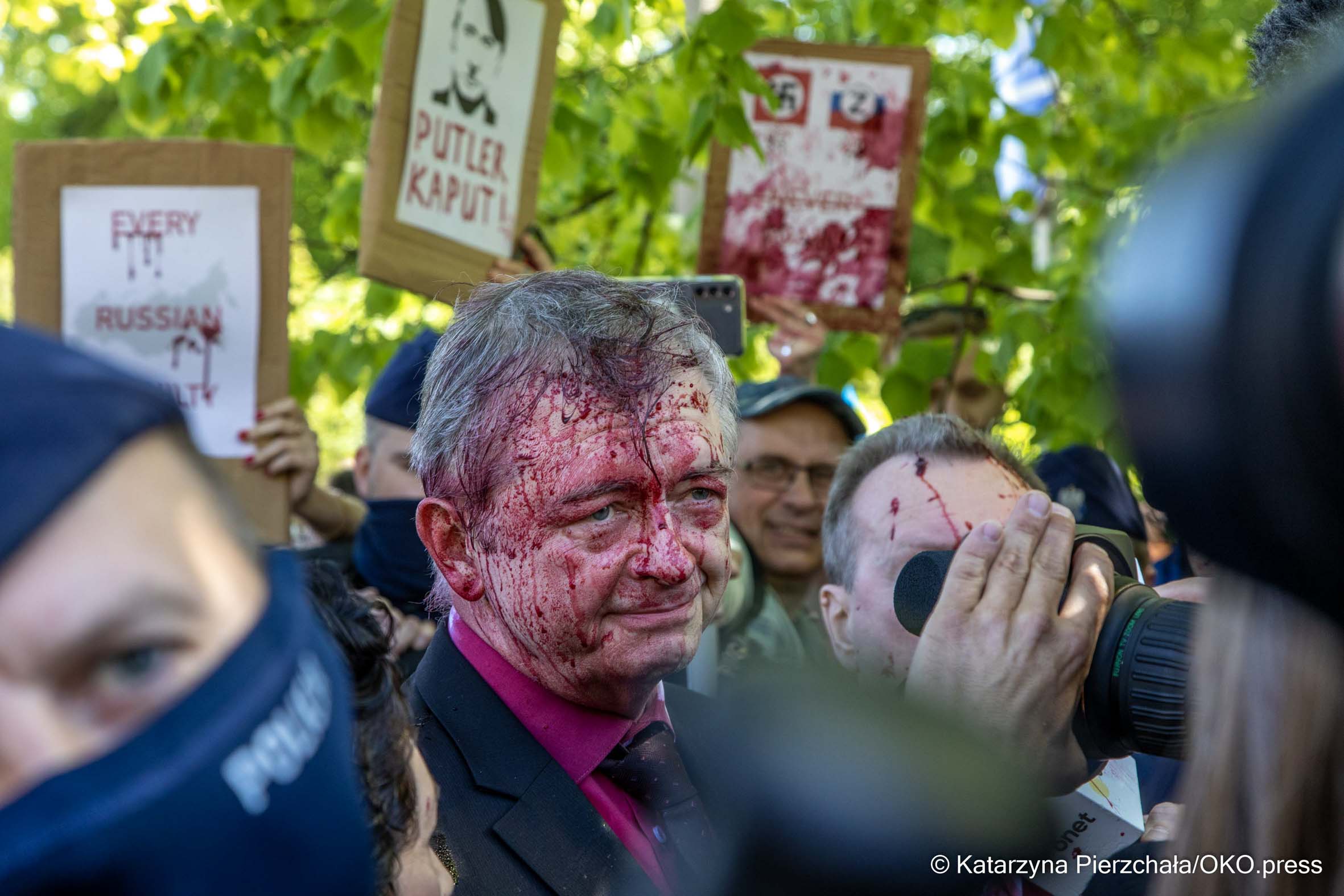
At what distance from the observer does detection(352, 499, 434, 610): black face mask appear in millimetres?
3055

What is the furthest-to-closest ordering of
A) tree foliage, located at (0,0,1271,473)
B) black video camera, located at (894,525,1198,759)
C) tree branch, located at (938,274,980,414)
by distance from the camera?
tree branch, located at (938,274,980,414) → tree foliage, located at (0,0,1271,473) → black video camera, located at (894,525,1198,759)

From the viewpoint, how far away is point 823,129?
406 centimetres

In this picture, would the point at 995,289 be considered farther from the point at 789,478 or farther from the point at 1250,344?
the point at 1250,344

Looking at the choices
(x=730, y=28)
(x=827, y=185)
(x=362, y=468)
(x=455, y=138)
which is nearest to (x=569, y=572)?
(x=455, y=138)

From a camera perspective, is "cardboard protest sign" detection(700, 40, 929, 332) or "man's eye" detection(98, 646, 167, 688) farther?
"cardboard protest sign" detection(700, 40, 929, 332)

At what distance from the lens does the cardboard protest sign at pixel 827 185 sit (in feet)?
13.0

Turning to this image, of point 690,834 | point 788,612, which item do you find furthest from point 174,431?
point 788,612

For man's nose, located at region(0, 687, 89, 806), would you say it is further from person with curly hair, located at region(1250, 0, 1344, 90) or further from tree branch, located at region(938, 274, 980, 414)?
tree branch, located at region(938, 274, 980, 414)

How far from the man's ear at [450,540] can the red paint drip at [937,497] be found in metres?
0.82

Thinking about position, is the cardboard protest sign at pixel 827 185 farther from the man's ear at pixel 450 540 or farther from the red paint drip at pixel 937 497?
the man's ear at pixel 450 540

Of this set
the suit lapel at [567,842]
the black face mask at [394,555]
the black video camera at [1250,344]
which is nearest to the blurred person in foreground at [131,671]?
the black video camera at [1250,344]

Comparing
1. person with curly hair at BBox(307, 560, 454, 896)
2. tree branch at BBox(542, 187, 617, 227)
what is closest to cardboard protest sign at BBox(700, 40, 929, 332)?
tree branch at BBox(542, 187, 617, 227)

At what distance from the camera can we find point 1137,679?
1424 mm

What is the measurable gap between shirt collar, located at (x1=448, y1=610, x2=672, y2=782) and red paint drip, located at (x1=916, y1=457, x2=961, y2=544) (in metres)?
0.68
